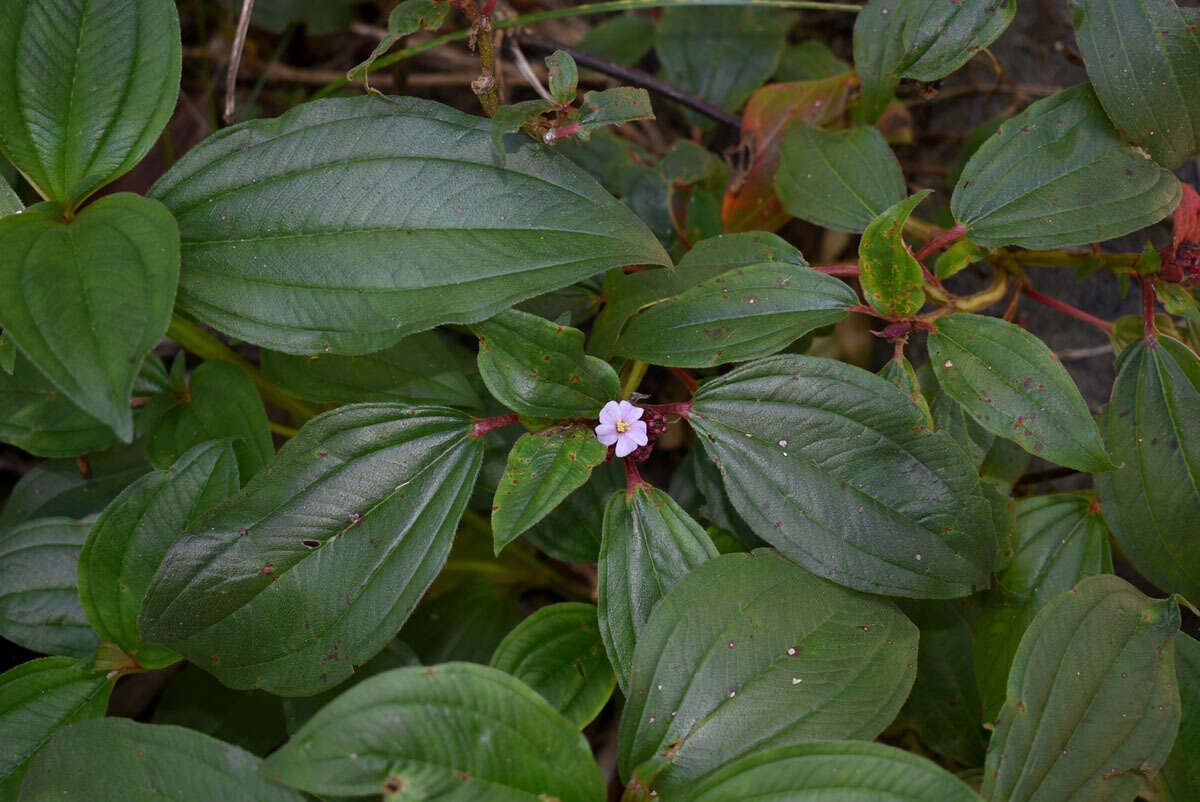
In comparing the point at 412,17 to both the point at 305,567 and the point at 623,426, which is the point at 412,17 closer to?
the point at 623,426

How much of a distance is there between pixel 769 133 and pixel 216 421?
112 centimetres

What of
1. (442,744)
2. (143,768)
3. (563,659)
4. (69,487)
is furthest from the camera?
(69,487)

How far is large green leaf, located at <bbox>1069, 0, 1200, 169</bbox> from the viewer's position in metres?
1.17

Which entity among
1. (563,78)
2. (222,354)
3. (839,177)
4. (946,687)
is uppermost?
(563,78)

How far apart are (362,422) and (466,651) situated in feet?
1.82

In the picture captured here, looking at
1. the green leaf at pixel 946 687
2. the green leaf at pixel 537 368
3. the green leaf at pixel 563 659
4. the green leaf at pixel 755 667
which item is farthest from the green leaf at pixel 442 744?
the green leaf at pixel 946 687

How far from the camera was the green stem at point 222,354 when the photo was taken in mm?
1275

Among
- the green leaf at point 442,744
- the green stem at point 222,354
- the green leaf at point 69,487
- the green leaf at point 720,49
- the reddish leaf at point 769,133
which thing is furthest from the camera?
the green leaf at point 720,49

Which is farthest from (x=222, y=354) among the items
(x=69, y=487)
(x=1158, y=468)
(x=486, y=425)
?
(x=1158, y=468)

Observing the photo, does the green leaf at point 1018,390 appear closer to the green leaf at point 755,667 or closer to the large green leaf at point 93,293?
the green leaf at point 755,667

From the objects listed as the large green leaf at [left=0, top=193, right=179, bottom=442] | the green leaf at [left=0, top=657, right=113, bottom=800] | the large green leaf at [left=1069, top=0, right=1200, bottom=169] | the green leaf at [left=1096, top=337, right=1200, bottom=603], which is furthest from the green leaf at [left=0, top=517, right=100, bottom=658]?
the large green leaf at [left=1069, top=0, right=1200, bottom=169]

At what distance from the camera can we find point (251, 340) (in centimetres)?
105

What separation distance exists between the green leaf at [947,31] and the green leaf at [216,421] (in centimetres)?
113

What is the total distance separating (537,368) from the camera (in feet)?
3.50
